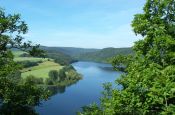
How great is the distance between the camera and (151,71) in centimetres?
1559

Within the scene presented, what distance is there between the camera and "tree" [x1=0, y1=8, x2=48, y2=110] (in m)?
19.3

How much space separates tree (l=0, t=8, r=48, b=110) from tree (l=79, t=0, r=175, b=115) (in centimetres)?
427

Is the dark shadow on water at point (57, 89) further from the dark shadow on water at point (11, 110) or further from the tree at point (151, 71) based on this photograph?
the tree at point (151, 71)

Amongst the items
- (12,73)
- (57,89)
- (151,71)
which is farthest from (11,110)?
(57,89)

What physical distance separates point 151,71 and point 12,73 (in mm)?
9167

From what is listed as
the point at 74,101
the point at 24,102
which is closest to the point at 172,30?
the point at 24,102

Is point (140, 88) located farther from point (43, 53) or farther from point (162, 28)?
point (43, 53)

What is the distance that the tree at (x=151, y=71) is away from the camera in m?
14.1

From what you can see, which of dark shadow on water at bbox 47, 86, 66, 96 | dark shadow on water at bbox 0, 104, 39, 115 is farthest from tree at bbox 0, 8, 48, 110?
dark shadow on water at bbox 47, 86, 66, 96

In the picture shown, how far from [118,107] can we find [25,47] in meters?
8.34

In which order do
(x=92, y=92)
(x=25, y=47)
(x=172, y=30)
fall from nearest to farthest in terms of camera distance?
(x=172, y=30), (x=25, y=47), (x=92, y=92)

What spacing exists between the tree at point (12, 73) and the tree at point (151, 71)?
168 inches

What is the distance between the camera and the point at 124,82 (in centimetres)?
1797

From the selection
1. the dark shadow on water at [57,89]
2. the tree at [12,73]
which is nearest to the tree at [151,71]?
the tree at [12,73]
